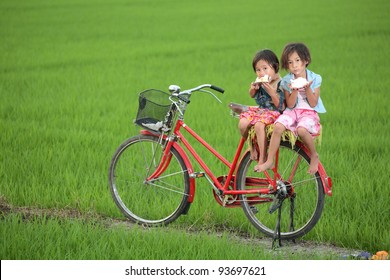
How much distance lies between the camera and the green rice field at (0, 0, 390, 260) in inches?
169

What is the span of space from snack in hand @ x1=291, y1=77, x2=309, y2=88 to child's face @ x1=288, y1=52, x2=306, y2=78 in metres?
0.08

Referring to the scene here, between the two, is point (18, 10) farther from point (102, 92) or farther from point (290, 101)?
point (290, 101)

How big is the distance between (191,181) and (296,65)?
41.7 inches

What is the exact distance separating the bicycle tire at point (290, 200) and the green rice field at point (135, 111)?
0.43 feet

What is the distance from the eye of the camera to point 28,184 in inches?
220

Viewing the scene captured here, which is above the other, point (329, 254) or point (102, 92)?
point (102, 92)

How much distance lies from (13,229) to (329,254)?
1923mm

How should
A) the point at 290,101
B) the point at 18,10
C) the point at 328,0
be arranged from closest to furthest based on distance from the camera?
the point at 290,101
the point at 18,10
the point at 328,0

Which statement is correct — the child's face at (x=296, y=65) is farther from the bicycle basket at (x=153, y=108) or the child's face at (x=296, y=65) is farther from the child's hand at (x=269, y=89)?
the bicycle basket at (x=153, y=108)

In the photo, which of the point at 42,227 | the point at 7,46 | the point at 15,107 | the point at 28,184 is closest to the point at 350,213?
the point at 42,227

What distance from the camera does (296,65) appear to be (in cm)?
398

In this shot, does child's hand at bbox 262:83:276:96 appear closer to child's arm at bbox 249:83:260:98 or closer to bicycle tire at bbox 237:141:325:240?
child's arm at bbox 249:83:260:98

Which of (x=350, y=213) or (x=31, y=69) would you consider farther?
(x=31, y=69)

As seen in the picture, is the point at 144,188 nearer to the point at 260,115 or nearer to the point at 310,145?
the point at 260,115
